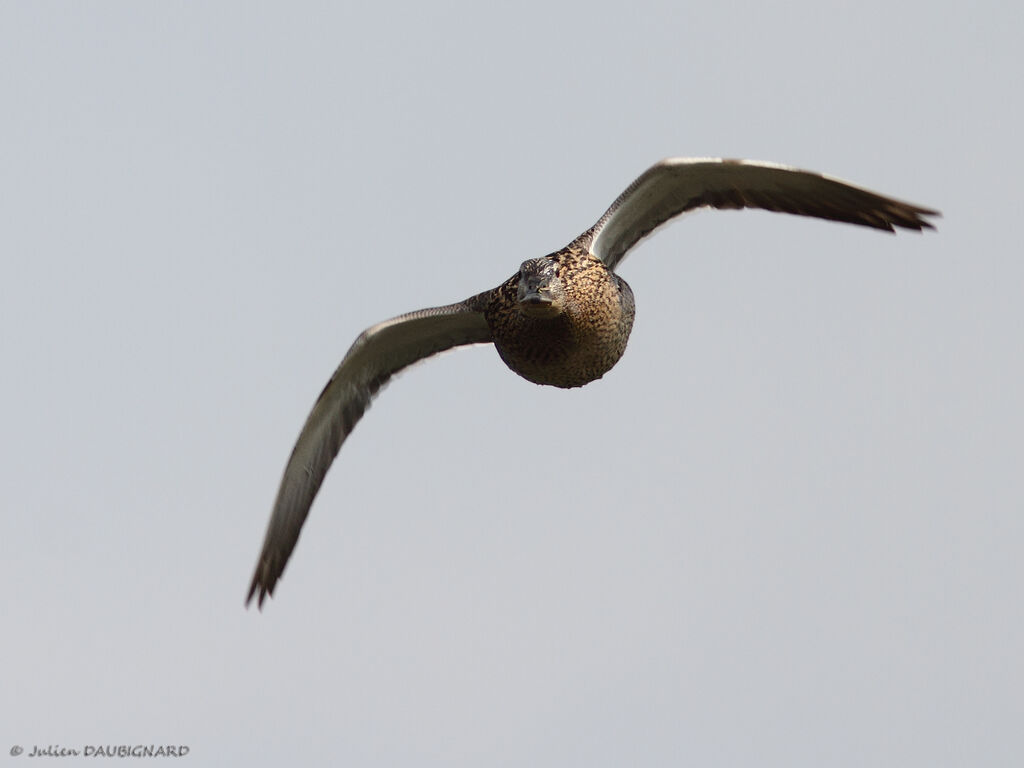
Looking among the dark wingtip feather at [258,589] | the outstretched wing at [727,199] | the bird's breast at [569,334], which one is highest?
the outstretched wing at [727,199]

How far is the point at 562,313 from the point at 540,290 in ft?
1.25

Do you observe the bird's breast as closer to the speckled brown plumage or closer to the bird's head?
the speckled brown plumage

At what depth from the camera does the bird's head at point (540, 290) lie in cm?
1477

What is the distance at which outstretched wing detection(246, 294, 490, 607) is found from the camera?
17375 millimetres

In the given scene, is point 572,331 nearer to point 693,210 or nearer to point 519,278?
point 519,278

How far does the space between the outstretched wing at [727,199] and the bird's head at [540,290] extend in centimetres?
112

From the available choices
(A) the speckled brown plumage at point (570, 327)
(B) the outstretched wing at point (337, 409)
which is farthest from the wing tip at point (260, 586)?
(A) the speckled brown plumage at point (570, 327)

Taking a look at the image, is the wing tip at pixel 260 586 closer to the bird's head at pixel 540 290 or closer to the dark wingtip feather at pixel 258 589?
the dark wingtip feather at pixel 258 589

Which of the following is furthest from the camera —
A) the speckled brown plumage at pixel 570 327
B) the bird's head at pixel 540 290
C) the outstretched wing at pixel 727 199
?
the outstretched wing at pixel 727 199

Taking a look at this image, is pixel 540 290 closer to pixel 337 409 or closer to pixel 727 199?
pixel 727 199

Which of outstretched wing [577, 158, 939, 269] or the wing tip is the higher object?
outstretched wing [577, 158, 939, 269]

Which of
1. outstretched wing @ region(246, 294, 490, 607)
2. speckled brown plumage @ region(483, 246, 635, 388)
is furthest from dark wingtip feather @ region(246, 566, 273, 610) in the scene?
speckled brown plumage @ region(483, 246, 635, 388)

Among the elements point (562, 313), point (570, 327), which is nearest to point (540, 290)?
point (562, 313)

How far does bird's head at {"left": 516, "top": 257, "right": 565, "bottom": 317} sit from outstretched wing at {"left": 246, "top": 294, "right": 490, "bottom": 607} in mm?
2145
